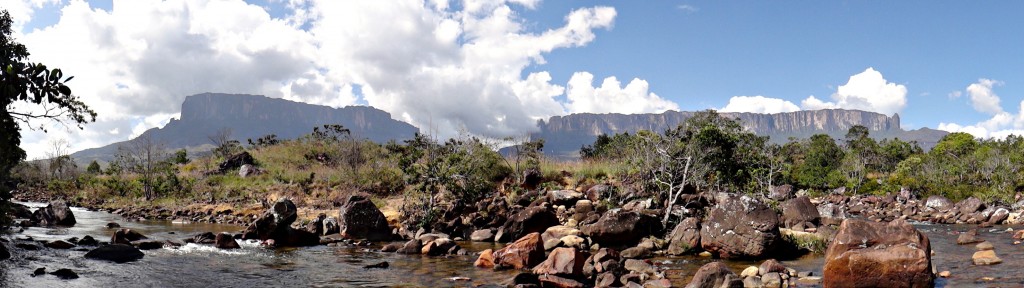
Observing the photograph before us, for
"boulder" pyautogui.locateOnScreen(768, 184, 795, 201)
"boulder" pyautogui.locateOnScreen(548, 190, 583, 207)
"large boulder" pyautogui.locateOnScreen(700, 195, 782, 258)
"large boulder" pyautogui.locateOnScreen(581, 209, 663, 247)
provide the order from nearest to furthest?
"large boulder" pyautogui.locateOnScreen(700, 195, 782, 258) → "large boulder" pyautogui.locateOnScreen(581, 209, 663, 247) → "boulder" pyautogui.locateOnScreen(548, 190, 583, 207) → "boulder" pyautogui.locateOnScreen(768, 184, 795, 201)

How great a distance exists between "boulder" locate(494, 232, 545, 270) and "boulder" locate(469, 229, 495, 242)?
7565 mm

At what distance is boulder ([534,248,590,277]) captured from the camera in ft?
50.9

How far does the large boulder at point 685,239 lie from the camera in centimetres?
2067

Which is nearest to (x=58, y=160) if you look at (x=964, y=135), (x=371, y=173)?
(x=371, y=173)

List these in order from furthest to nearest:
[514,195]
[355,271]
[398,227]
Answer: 1. [514,195]
2. [398,227]
3. [355,271]

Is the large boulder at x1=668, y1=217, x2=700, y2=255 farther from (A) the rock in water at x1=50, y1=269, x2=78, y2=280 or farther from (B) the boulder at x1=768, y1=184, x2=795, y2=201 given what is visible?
(B) the boulder at x1=768, y1=184, x2=795, y2=201

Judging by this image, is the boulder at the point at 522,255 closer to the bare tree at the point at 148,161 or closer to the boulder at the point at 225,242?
the boulder at the point at 225,242

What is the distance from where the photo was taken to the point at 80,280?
14.8 metres

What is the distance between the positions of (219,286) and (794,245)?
18.1 metres

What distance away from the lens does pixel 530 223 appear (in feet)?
82.5

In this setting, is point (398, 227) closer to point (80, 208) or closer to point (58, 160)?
point (80, 208)

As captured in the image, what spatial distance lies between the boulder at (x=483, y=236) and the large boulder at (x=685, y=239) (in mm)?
8157

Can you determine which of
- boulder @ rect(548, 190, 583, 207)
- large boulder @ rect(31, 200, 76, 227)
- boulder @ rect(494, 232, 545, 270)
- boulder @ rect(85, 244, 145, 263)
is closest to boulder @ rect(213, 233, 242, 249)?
boulder @ rect(85, 244, 145, 263)

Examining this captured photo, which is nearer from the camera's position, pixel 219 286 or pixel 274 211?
pixel 219 286
